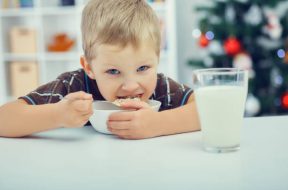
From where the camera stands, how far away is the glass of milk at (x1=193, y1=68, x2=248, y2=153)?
78cm

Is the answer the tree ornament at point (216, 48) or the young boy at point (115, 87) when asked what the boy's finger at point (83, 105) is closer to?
the young boy at point (115, 87)

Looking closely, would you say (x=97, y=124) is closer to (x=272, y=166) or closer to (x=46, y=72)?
(x=272, y=166)

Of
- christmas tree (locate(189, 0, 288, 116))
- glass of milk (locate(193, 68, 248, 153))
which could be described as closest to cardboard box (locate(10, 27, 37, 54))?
christmas tree (locate(189, 0, 288, 116))

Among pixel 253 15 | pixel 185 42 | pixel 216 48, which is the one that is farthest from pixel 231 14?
pixel 185 42

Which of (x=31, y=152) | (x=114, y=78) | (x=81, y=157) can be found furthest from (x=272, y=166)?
(x=114, y=78)

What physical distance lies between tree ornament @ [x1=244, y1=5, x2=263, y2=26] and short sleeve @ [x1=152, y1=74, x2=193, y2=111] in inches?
87.8

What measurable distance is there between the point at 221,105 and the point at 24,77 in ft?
12.2

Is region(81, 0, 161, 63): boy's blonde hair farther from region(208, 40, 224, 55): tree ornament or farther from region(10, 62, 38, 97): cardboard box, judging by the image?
region(10, 62, 38, 97): cardboard box

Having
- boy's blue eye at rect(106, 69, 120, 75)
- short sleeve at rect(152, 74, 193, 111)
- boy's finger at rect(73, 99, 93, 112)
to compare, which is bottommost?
short sleeve at rect(152, 74, 193, 111)

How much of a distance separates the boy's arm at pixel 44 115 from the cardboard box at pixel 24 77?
126 inches

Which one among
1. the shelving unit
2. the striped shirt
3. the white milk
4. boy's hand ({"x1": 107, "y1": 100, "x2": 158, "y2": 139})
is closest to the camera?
the white milk

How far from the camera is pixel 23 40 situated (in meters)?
4.29

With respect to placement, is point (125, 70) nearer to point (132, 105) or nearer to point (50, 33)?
point (132, 105)

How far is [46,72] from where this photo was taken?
4.29m
